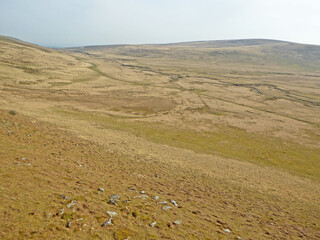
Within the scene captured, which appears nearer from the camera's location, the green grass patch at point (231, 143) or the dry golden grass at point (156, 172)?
the dry golden grass at point (156, 172)

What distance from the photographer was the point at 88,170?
21094mm

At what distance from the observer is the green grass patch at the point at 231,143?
1515 inches

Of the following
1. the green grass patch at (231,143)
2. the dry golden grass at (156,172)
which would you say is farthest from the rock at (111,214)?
the green grass patch at (231,143)

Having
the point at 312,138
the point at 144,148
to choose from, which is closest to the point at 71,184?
the point at 144,148

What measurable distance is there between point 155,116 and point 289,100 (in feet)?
252

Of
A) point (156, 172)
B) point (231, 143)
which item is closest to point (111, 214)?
point (156, 172)

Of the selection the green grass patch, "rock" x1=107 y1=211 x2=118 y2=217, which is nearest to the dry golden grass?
the green grass patch

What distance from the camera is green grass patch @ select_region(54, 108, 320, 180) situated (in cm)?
3847

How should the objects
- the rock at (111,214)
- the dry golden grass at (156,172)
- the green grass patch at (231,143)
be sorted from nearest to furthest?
1. the dry golden grass at (156,172)
2. the rock at (111,214)
3. the green grass patch at (231,143)

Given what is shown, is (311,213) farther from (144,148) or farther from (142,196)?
(144,148)

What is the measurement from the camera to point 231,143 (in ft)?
151

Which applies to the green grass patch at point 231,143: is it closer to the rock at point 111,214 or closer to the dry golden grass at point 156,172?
the dry golden grass at point 156,172

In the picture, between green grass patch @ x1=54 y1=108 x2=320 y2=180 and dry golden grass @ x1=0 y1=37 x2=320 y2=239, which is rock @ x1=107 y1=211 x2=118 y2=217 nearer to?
dry golden grass @ x1=0 y1=37 x2=320 y2=239

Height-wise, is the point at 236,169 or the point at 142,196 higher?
the point at 142,196
